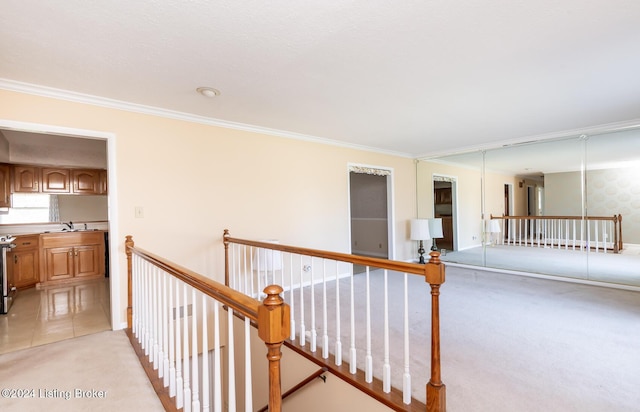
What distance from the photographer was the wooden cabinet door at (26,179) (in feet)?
15.2

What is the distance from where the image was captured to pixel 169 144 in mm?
3219

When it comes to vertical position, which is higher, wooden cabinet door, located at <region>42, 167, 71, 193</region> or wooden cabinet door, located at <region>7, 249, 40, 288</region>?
wooden cabinet door, located at <region>42, 167, 71, 193</region>

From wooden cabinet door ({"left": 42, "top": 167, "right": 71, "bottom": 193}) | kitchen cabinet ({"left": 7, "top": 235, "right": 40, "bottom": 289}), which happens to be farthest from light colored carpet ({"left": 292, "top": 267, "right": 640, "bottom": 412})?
wooden cabinet door ({"left": 42, "top": 167, "right": 71, "bottom": 193})

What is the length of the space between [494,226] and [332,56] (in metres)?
4.80

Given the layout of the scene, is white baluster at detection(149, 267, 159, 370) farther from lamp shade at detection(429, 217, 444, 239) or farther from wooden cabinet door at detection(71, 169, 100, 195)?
lamp shade at detection(429, 217, 444, 239)

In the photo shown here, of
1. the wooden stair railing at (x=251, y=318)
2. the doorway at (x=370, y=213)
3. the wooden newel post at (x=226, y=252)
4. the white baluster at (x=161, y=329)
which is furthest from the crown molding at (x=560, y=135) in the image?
the white baluster at (x=161, y=329)

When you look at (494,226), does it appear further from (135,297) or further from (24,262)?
(24,262)

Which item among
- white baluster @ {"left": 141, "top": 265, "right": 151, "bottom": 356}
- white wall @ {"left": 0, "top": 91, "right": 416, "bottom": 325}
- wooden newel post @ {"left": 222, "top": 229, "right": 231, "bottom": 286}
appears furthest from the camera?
wooden newel post @ {"left": 222, "top": 229, "right": 231, "bottom": 286}

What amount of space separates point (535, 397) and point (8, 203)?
22.9 ft

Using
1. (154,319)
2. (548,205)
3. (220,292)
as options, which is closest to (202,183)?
(154,319)

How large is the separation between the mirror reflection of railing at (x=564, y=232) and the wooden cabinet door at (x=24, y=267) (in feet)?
24.7

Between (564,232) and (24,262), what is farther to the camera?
(564,232)

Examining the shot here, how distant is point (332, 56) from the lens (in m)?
2.13

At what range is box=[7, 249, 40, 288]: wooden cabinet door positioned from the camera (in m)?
4.04
